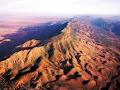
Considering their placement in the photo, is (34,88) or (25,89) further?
(34,88)

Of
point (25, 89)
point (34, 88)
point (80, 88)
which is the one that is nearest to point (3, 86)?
point (25, 89)

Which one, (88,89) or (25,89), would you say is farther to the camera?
(88,89)

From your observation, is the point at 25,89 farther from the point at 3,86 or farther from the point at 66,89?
the point at 3,86

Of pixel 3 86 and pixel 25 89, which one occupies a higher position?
pixel 3 86

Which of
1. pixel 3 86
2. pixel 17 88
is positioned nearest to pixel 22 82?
pixel 17 88

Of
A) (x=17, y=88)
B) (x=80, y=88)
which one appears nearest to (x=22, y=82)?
(x=17, y=88)

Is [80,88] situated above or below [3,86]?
below

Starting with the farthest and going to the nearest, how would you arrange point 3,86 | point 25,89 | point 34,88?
point 34,88 → point 25,89 → point 3,86

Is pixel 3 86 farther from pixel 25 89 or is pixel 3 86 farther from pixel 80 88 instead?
pixel 80 88

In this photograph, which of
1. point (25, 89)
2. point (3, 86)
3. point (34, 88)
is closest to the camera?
point (3, 86)
